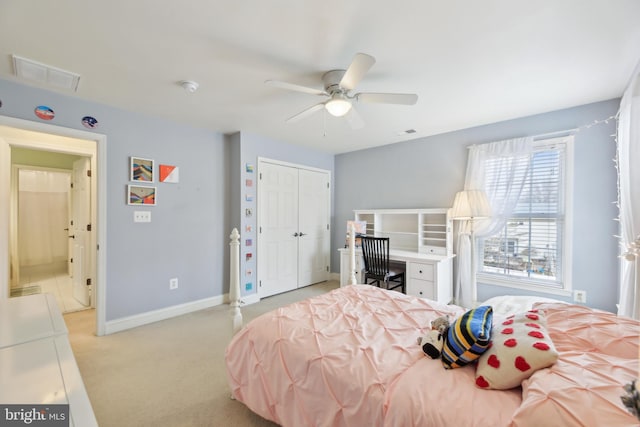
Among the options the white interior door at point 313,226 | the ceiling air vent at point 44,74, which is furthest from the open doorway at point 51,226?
the white interior door at point 313,226

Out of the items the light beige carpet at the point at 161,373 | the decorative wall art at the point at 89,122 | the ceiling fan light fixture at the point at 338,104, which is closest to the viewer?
the light beige carpet at the point at 161,373

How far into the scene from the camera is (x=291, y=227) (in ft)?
14.3

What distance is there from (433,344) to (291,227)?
3.27 metres

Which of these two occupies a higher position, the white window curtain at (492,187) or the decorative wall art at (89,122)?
the decorative wall art at (89,122)

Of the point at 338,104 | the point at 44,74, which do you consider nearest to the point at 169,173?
the point at 44,74

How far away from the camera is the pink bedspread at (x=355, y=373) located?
0.97 meters

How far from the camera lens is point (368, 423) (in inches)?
42.2

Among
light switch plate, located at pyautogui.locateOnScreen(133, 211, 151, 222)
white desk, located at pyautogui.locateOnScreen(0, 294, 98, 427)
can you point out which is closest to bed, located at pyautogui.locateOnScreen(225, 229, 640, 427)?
white desk, located at pyautogui.locateOnScreen(0, 294, 98, 427)

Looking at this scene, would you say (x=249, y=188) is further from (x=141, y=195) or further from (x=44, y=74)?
(x=44, y=74)

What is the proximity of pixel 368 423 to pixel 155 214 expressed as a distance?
3.08m

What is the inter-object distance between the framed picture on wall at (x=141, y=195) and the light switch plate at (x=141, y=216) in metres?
0.10

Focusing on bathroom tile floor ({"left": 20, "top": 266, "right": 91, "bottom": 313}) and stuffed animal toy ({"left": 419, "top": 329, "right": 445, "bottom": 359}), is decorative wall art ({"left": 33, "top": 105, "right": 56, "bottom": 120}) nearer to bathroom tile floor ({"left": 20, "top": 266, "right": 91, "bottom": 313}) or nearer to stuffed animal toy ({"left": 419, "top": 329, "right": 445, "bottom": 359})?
bathroom tile floor ({"left": 20, "top": 266, "right": 91, "bottom": 313})

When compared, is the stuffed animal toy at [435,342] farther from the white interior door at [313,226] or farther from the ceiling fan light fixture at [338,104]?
the white interior door at [313,226]

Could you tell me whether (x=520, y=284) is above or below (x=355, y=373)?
below
